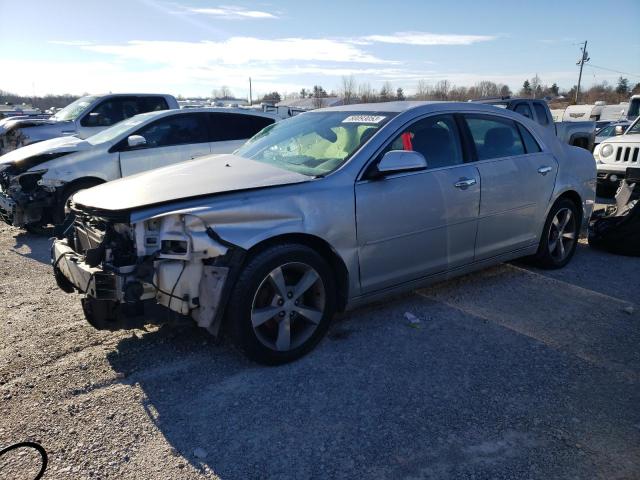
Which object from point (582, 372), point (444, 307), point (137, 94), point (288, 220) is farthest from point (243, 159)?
point (137, 94)

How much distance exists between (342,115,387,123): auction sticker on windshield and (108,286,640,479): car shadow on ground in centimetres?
169

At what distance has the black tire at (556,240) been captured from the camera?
529cm

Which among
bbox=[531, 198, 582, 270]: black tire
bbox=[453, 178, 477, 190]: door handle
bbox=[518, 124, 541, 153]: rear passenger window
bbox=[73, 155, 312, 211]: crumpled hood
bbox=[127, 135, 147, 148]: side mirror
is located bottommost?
bbox=[531, 198, 582, 270]: black tire

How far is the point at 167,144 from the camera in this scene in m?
7.64

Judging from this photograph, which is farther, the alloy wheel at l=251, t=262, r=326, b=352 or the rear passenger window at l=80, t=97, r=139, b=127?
the rear passenger window at l=80, t=97, r=139, b=127

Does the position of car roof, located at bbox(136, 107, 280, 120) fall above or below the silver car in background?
above

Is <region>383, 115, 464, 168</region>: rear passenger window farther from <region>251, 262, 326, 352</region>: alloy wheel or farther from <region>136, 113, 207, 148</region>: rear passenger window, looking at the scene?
<region>136, 113, 207, 148</region>: rear passenger window

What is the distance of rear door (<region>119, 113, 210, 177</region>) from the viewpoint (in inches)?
289

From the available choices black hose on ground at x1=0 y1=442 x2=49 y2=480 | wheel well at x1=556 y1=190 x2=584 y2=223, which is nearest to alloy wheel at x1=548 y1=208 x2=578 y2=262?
wheel well at x1=556 y1=190 x2=584 y2=223

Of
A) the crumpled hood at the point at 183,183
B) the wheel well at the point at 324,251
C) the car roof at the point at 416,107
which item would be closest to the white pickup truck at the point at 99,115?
the car roof at the point at 416,107

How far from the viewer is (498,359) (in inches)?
140

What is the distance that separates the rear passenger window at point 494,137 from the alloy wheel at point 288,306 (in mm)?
2082

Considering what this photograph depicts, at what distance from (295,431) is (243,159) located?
240 cm

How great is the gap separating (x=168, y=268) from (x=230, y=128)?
5.68 m
